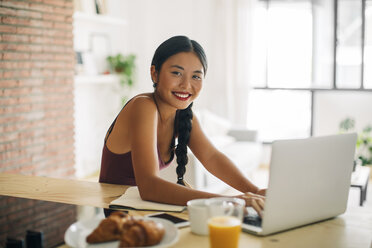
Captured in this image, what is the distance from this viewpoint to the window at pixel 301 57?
542cm

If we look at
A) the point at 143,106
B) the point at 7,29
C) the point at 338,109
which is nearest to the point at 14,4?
the point at 7,29

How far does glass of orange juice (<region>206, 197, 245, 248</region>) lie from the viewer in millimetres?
961

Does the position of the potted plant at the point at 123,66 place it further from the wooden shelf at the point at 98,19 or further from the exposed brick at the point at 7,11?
the exposed brick at the point at 7,11

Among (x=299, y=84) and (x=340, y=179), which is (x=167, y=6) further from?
(x=340, y=179)

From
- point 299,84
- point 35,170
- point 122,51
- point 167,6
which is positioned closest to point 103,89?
point 122,51

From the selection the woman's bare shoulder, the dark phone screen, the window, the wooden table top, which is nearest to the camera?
the wooden table top

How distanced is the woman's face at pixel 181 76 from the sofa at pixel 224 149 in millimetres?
1830

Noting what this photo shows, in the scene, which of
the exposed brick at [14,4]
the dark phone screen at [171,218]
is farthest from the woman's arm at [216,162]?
the exposed brick at [14,4]

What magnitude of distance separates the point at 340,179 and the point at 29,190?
1023mm

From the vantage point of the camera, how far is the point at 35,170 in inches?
151

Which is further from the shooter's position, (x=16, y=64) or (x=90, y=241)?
(x=16, y=64)

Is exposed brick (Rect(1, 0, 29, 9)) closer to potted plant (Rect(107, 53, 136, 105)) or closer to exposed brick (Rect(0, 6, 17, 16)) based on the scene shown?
exposed brick (Rect(0, 6, 17, 16))

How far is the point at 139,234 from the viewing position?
0.99 m

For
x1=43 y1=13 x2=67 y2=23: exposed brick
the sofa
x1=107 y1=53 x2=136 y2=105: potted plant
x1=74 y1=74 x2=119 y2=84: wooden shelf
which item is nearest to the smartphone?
the sofa
